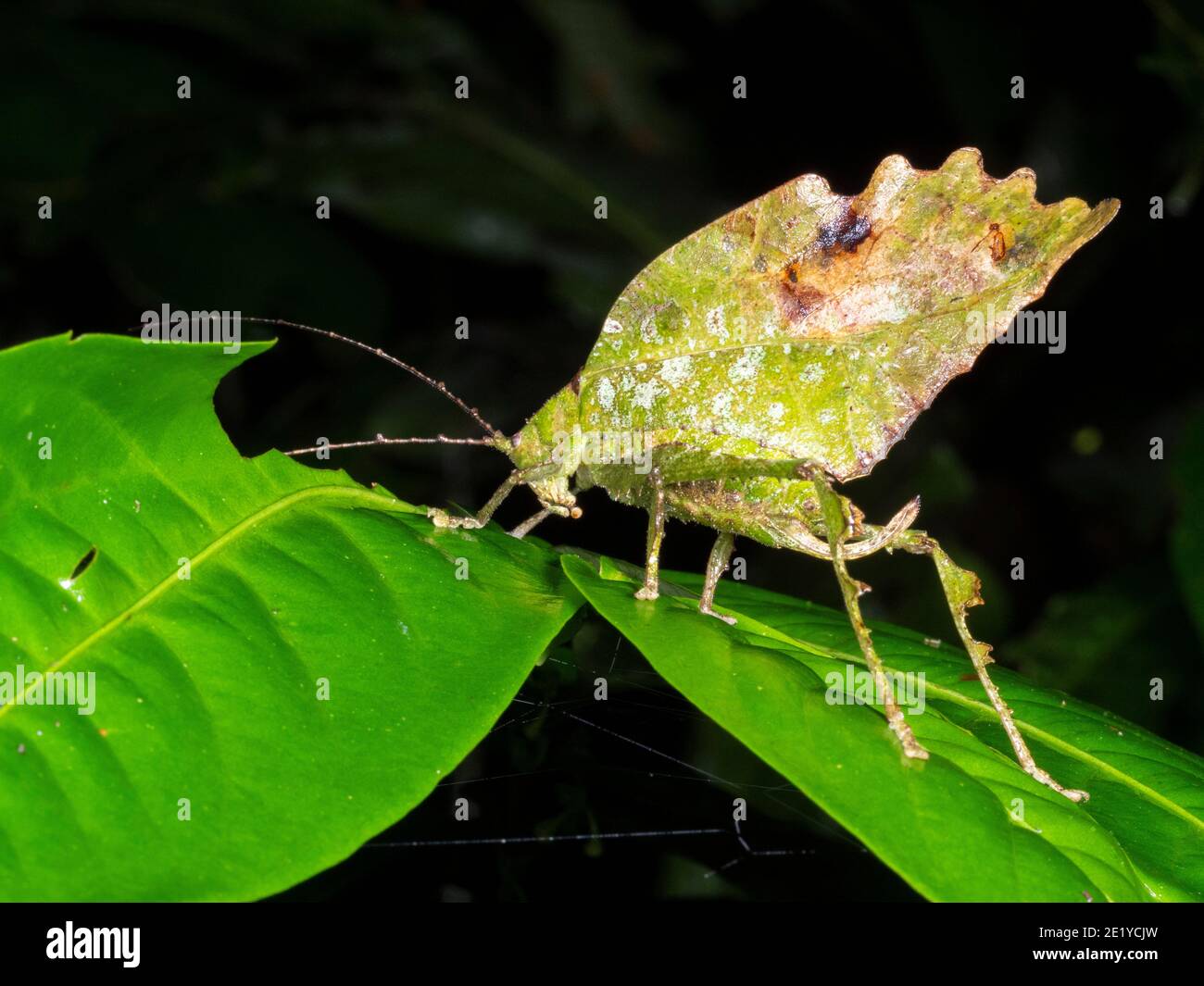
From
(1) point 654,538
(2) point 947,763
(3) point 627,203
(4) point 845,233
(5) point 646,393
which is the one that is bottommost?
(2) point 947,763

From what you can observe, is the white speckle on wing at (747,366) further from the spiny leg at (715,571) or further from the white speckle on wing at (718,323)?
the spiny leg at (715,571)

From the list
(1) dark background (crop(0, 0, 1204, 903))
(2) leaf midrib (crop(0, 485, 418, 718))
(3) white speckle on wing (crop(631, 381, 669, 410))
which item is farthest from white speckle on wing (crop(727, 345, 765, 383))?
(1) dark background (crop(0, 0, 1204, 903))

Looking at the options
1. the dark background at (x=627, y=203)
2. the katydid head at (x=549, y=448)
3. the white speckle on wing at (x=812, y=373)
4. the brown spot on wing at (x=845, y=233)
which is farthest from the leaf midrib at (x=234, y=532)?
→ the dark background at (x=627, y=203)

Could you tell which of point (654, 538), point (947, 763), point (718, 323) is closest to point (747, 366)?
point (718, 323)

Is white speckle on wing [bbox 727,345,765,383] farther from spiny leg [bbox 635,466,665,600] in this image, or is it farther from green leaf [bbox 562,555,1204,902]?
green leaf [bbox 562,555,1204,902]

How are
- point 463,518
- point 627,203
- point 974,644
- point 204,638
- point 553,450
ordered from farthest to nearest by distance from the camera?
point 627,203
point 553,450
point 463,518
point 974,644
point 204,638

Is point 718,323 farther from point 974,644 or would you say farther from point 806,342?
point 974,644

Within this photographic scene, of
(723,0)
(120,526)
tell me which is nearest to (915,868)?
(120,526)
